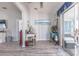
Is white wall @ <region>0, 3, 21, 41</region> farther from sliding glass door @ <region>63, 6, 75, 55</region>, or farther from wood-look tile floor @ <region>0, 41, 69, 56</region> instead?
sliding glass door @ <region>63, 6, 75, 55</region>

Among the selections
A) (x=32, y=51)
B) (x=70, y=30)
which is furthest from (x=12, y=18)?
(x=70, y=30)

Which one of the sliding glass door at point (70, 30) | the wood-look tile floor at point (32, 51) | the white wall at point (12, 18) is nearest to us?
the sliding glass door at point (70, 30)

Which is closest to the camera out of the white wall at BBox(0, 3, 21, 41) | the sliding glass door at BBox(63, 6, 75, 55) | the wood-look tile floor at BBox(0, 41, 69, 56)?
the sliding glass door at BBox(63, 6, 75, 55)

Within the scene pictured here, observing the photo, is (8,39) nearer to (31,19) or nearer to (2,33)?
(2,33)

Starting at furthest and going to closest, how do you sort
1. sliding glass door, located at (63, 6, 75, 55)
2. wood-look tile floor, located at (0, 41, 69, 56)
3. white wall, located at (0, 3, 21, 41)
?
1. white wall, located at (0, 3, 21, 41)
2. wood-look tile floor, located at (0, 41, 69, 56)
3. sliding glass door, located at (63, 6, 75, 55)

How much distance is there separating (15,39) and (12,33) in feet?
1.96

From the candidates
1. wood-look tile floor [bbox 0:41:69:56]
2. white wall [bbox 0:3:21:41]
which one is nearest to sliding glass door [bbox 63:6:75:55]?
wood-look tile floor [bbox 0:41:69:56]

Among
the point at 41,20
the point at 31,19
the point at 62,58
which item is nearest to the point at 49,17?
A: the point at 41,20

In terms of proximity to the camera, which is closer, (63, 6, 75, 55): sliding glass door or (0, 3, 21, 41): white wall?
(63, 6, 75, 55): sliding glass door

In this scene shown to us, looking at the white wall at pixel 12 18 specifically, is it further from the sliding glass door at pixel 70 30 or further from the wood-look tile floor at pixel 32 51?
the sliding glass door at pixel 70 30

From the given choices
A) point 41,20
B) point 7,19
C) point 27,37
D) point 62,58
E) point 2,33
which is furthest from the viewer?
point 41,20

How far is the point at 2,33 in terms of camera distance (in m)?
11.8

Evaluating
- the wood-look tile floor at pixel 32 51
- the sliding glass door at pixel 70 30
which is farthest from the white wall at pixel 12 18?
the sliding glass door at pixel 70 30

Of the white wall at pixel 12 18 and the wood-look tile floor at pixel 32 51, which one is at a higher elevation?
the white wall at pixel 12 18
